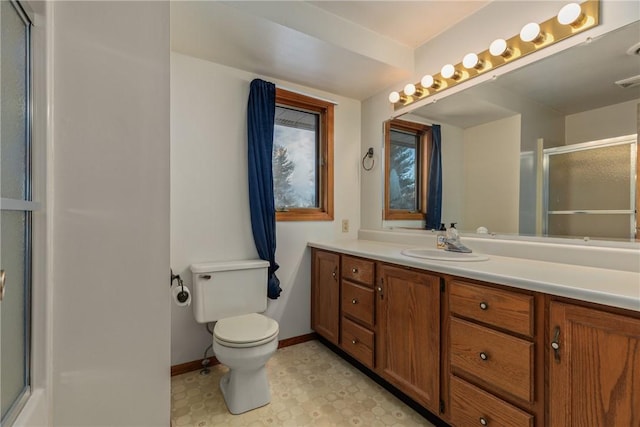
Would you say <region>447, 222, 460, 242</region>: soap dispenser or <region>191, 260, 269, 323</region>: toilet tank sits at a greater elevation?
<region>447, 222, 460, 242</region>: soap dispenser

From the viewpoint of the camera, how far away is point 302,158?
2395 millimetres

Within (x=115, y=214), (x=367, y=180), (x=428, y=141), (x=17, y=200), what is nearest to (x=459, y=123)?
(x=428, y=141)

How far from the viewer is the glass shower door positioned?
587 mm

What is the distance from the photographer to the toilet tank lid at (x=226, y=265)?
5.93 ft

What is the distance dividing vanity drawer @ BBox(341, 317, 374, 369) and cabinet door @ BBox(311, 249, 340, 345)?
0.10m

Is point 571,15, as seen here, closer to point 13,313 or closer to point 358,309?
point 358,309

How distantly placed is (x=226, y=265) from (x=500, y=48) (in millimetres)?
2059

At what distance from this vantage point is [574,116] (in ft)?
4.64

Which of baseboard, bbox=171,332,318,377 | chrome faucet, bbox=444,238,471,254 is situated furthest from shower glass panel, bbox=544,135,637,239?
baseboard, bbox=171,332,318,377

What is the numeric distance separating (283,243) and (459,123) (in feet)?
4.98

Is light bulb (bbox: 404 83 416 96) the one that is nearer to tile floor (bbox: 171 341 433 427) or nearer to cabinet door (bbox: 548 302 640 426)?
cabinet door (bbox: 548 302 640 426)

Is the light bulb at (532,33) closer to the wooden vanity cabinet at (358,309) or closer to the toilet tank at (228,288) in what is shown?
the wooden vanity cabinet at (358,309)

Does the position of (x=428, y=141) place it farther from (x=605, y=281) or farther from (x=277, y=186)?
(x=605, y=281)

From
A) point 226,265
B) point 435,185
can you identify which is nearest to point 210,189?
point 226,265
